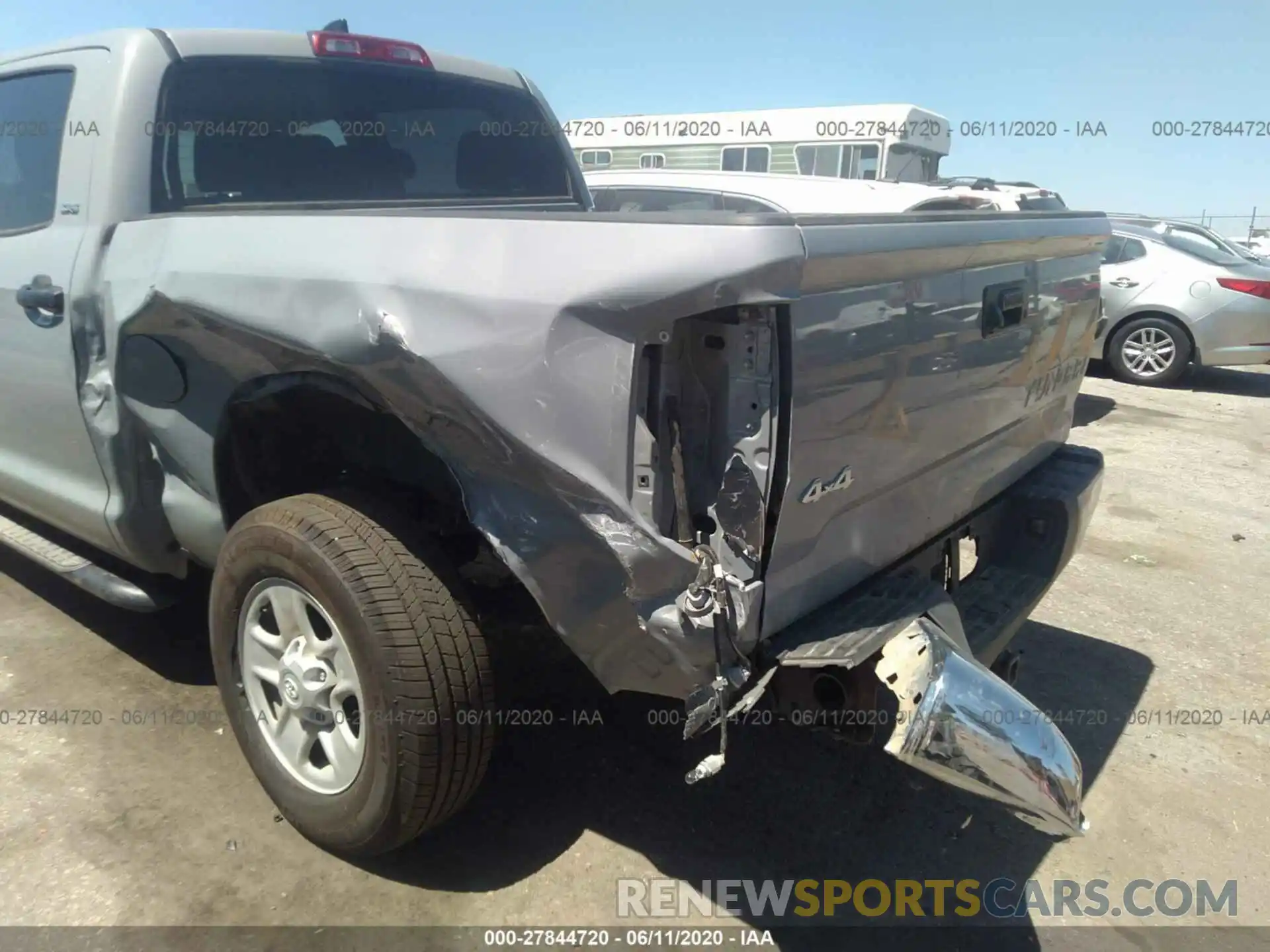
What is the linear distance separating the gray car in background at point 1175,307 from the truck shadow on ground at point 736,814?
7.96 meters

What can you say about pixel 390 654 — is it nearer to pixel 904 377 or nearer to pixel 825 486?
pixel 825 486

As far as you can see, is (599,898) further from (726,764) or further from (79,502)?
(79,502)

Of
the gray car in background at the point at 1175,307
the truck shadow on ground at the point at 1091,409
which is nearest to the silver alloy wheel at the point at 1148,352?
the gray car in background at the point at 1175,307

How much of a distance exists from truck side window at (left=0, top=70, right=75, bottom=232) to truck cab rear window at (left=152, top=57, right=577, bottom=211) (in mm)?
418

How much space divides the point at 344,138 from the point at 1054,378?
2.52 meters

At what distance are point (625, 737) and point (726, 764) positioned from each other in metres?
0.33

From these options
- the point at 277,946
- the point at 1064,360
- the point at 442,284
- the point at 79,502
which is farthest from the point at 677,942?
the point at 79,502

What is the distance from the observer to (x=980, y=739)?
1870mm

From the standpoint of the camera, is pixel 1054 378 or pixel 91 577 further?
pixel 91 577

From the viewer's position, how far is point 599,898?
249 cm

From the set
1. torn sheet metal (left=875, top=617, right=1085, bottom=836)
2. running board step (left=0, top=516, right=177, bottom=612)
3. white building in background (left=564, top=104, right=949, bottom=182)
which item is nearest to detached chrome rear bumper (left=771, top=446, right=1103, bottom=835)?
torn sheet metal (left=875, top=617, right=1085, bottom=836)

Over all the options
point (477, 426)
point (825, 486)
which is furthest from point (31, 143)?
point (825, 486)

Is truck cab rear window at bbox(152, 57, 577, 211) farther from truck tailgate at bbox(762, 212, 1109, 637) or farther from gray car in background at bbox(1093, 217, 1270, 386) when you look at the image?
gray car in background at bbox(1093, 217, 1270, 386)

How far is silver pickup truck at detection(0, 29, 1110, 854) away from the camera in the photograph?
189 centimetres
